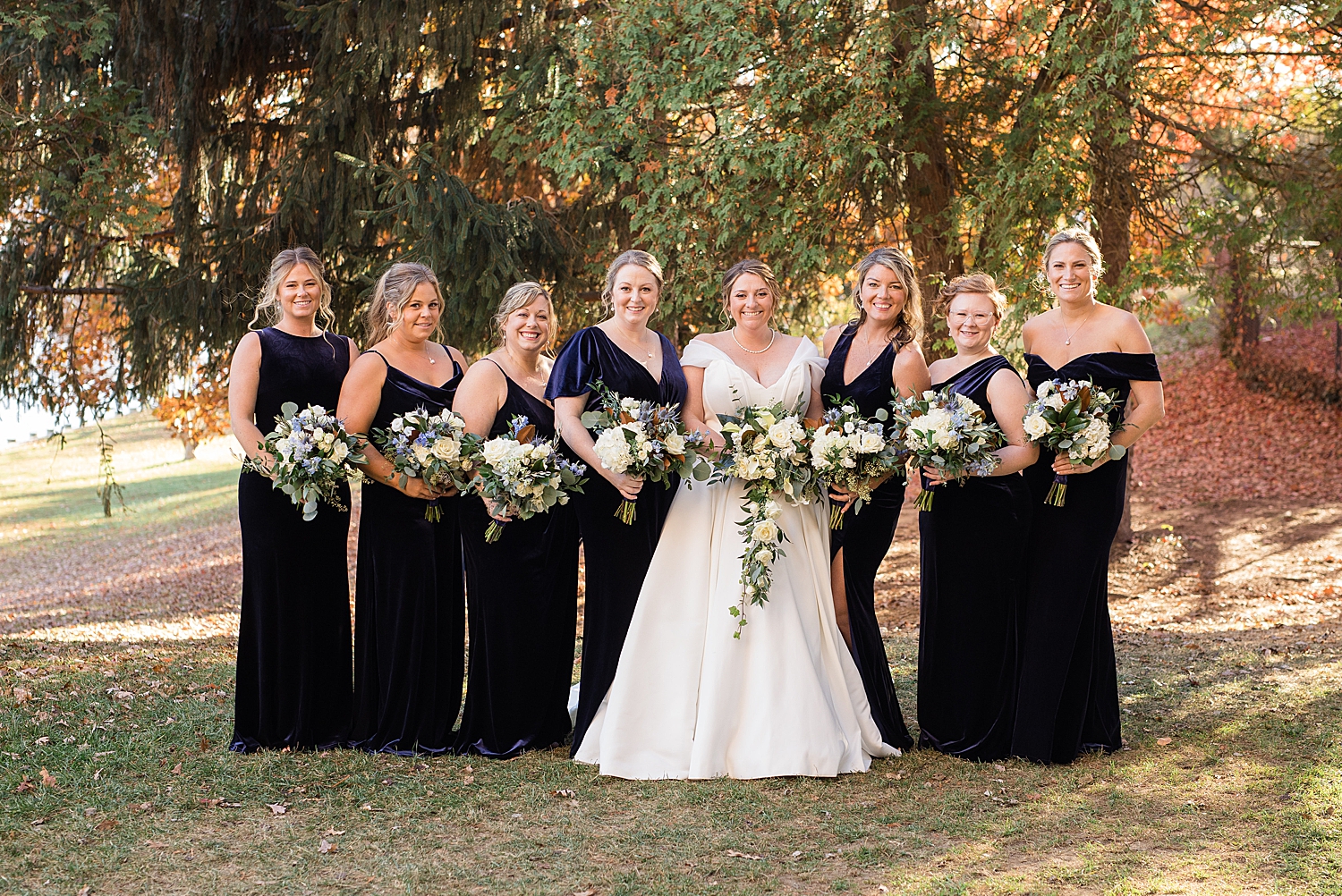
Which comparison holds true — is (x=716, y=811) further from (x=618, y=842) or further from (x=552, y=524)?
(x=552, y=524)

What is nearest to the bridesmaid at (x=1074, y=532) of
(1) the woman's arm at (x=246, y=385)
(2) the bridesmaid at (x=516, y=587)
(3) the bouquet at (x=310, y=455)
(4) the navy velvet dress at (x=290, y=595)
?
(2) the bridesmaid at (x=516, y=587)

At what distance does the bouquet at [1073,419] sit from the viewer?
537 cm

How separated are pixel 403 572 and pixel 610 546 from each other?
1.07 meters

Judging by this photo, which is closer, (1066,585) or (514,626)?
(1066,585)

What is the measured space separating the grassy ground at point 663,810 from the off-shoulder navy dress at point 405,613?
23 cm

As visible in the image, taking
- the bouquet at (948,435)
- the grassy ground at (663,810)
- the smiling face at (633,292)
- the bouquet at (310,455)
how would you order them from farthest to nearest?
the smiling face at (633,292), the bouquet at (310,455), the bouquet at (948,435), the grassy ground at (663,810)

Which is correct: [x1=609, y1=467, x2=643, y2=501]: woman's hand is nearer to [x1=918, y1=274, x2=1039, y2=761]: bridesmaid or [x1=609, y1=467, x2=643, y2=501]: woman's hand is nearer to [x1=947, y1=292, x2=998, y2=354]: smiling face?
[x1=918, y1=274, x2=1039, y2=761]: bridesmaid

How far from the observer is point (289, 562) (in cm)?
591

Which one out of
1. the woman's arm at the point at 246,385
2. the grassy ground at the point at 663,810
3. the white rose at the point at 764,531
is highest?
the woman's arm at the point at 246,385

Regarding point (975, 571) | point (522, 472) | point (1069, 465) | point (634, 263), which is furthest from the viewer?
point (975, 571)

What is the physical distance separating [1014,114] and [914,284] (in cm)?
516

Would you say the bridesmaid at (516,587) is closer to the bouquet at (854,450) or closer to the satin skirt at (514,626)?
the satin skirt at (514,626)

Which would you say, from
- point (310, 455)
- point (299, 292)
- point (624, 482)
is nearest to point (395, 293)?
point (299, 292)

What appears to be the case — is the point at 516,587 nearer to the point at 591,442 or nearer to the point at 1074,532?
the point at 591,442
